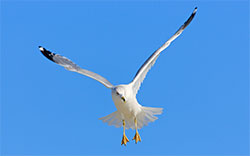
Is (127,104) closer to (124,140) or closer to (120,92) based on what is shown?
(120,92)

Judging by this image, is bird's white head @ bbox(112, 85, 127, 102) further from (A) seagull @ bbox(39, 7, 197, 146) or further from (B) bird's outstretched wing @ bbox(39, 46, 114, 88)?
(B) bird's outstretched wing @ bbox(39, 46, 114, 88)

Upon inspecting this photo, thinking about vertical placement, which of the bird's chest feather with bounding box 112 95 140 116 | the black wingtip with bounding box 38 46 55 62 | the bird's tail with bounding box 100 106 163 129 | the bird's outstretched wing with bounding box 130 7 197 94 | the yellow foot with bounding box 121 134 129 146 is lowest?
the yellow foot with bounding box 121 134 129 146

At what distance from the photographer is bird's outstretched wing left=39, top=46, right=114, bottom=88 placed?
8.60 m

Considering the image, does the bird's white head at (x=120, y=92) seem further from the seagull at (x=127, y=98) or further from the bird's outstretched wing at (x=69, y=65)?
the bird's outstretched wing at (x=69, y=65)

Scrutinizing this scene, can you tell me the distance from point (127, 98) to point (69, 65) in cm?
141

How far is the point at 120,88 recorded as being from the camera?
8.14 metres

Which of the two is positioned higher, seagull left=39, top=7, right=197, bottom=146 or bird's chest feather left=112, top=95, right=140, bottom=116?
seagull left=39, top=7, right=197, bottom=146

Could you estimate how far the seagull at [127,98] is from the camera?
27.1ft

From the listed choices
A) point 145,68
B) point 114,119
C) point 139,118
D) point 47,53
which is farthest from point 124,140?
point 47,53

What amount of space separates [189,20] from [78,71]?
9.98ft

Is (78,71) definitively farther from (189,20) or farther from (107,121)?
(189,20)

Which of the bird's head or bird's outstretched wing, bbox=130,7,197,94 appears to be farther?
bird's outstretched wing, bbox=130,7,197,94

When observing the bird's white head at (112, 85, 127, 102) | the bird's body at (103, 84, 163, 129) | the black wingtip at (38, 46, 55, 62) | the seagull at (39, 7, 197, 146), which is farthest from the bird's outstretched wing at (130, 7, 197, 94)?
the black wingtip at (38, 46, 55, 62)

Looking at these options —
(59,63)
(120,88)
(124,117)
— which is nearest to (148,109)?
(124,117)
